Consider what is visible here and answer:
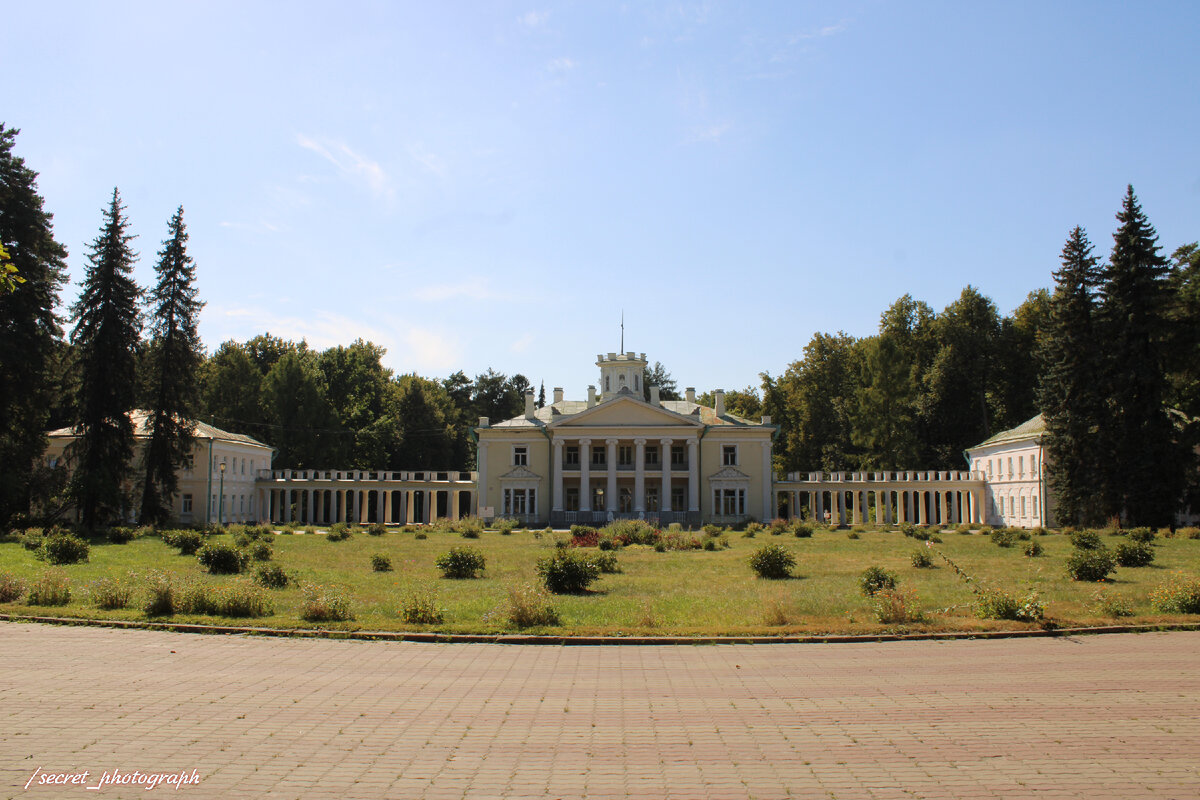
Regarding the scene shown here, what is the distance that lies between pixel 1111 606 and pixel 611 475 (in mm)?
47199

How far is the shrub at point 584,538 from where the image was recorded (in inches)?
1442

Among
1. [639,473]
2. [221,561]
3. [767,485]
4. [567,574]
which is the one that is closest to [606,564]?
[567,574]

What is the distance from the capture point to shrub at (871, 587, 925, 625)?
14.3 m

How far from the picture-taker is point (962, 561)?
2798 centimetres

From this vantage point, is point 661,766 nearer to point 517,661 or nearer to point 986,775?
point 986,775

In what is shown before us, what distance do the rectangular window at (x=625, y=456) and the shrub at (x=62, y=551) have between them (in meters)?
42.8

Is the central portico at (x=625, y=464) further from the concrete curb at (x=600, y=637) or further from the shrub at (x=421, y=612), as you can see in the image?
the concrete curb at (x=600, y=637)

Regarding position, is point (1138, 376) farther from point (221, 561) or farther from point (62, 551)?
point (62, 551)

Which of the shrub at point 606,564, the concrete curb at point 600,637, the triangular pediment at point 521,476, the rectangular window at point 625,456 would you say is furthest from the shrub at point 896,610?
the rectangular window at point 625,456

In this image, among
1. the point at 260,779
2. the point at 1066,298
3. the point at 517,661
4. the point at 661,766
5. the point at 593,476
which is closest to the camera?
the point at 260,779

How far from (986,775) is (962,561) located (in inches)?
918

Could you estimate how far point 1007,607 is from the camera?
47.9ft

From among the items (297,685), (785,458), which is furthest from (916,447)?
(297,685)

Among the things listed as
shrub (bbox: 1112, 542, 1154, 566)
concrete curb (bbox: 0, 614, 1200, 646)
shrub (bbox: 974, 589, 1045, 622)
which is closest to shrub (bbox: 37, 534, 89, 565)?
concrete curb (bbox: 0, 614, 1200, 646)
